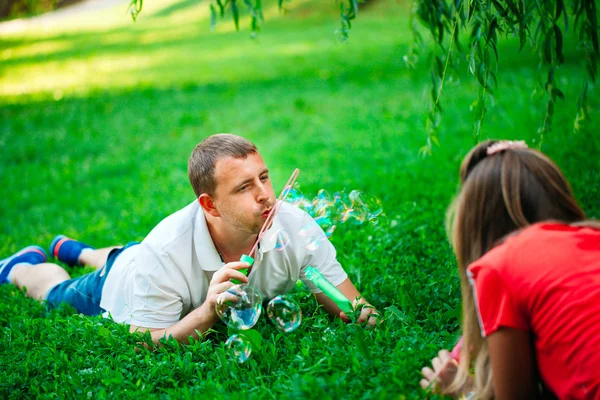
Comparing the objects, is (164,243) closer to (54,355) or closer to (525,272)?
(54,355)

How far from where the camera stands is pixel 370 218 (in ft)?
12.2

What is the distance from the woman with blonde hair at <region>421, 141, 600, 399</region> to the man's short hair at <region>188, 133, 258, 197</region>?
4.05 ft

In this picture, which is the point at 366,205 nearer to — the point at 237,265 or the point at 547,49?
the point at 237,265

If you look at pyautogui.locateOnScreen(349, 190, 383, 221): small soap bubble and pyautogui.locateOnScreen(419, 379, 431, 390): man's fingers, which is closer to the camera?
pyautogui.locateOnScreen(419, 379, 431, 390): man's fingers

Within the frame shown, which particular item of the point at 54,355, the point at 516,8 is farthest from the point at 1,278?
the point at 516,8

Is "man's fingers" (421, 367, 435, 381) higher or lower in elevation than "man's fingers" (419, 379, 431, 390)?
higher

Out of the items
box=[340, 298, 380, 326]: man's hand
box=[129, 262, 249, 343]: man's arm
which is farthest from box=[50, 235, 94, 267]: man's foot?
box=[340, 298, 380, 326]: man's hand

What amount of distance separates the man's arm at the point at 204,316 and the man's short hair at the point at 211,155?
1.38 feet

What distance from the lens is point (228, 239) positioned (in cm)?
334

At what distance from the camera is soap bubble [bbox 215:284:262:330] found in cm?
300

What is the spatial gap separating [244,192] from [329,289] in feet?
2.21

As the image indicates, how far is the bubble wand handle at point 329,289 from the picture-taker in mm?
3314

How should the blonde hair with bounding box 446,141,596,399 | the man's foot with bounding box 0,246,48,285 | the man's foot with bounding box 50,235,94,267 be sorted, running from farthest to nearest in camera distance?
the man's foot with bounding box 50,235,94,267
the man's foot with bounding box 0,246,48,285
the blonde hair with bounding box 446,141,596,399

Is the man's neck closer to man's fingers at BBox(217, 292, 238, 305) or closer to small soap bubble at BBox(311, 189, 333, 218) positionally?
man's fingers at BBox(217, 292, 238, 305)
